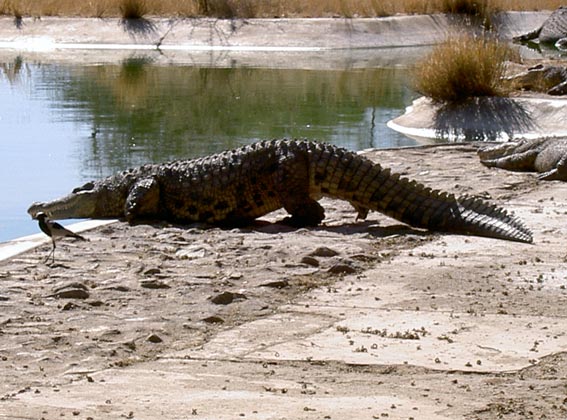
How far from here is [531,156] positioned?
493 inches

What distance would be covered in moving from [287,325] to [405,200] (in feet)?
9.55

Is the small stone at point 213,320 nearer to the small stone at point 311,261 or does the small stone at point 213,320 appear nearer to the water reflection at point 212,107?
the small stone at point 311,261

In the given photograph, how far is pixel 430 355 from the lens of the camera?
A: 5.79m

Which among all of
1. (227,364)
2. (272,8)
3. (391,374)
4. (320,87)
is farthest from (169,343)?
(272,8)

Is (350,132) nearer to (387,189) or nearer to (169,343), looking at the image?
(387,189)

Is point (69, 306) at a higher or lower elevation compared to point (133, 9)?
lower

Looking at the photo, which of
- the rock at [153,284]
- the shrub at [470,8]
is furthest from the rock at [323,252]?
the shrub at [470,8]

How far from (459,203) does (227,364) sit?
3720mm

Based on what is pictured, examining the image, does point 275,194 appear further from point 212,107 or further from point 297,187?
point 212,107

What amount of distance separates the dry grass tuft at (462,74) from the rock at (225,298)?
10142 mm

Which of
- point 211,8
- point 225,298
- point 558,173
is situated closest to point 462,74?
point 558,173

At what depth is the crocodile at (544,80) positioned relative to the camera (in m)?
18.2

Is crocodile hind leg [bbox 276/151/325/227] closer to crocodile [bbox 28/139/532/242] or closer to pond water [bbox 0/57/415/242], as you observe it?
crocodile [bbox 28/139/532/242]

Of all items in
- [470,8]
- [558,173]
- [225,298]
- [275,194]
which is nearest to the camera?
[225,298]
